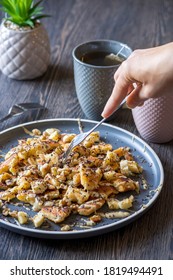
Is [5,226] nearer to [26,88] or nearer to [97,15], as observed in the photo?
[26,88]

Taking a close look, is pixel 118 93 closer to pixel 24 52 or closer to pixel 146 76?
pixel 146 76

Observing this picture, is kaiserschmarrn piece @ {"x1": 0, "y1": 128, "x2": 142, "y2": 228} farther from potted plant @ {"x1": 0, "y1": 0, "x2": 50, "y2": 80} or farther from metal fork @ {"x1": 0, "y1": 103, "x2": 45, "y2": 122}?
potted plant @ {"x1": 0, "y1": 0, "x2": 50, "y2": 80}

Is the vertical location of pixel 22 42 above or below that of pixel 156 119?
above

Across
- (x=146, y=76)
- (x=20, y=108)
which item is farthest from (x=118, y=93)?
(x=20, y=108)

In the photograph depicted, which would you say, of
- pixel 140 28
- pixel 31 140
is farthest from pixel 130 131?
pixel 140 28

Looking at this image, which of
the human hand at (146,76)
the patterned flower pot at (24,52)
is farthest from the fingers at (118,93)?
the patterned flower pot at (24,52)

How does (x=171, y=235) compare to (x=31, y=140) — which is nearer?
(x=171, y=235)

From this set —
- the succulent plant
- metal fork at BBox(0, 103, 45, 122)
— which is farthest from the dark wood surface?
the succulent plant

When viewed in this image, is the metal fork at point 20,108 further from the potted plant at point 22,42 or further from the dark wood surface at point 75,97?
the potted plant at point 22,42
